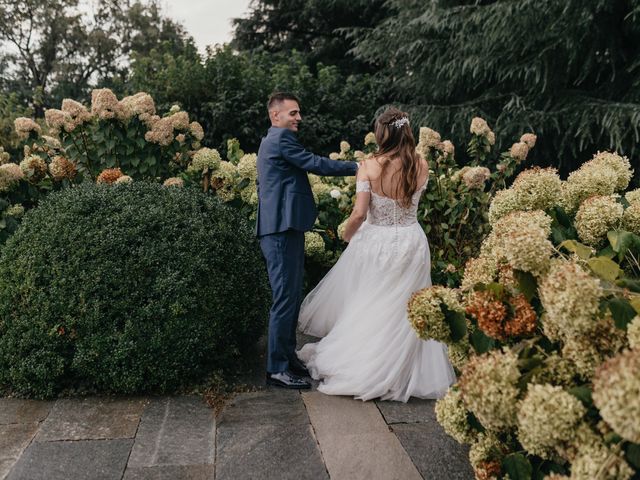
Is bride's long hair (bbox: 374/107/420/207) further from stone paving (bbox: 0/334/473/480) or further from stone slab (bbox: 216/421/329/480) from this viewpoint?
stone slab (bbox: 216/421/329/480)

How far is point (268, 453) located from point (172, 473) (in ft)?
1.62

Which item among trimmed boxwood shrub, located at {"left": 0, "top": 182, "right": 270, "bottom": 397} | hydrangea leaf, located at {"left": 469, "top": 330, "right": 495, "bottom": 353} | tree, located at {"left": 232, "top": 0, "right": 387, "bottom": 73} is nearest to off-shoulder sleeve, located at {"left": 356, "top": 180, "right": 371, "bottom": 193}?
trimmed boxwood shrub, located at {"left": 0, "top": 182, "right": 270, "bottom": 397}

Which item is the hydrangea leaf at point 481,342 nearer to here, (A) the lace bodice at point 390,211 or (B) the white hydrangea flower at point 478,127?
(A) the lace bodice at point 390,211

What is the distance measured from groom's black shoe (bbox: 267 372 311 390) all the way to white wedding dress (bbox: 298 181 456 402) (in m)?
0.14

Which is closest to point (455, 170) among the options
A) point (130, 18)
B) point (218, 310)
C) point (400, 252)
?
point (400, 252)

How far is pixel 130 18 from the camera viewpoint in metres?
23.5

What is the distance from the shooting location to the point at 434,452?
3.02m

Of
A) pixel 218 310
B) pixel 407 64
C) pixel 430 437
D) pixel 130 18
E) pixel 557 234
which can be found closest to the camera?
pixel 557 234

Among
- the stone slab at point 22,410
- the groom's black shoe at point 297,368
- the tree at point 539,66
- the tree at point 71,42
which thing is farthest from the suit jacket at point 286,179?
the tree at point 71,42

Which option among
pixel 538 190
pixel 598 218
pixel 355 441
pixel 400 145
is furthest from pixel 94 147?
pixel 598 218

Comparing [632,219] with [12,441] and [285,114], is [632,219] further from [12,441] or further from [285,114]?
[12,441]

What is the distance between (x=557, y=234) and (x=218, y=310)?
2267mm

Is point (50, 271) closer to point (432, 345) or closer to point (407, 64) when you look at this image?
point (432, 345)

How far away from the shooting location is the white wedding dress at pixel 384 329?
3713mm
